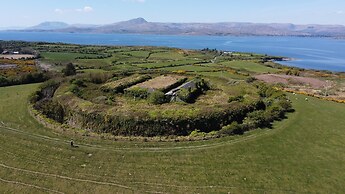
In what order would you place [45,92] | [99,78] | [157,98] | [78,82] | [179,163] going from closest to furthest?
[179,163], [157,98], [45,92], [78,82], [99,78]

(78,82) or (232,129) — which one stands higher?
(78,82)

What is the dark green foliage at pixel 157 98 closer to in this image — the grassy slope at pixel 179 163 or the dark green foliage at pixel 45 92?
the grassy slope at pixel 179 163

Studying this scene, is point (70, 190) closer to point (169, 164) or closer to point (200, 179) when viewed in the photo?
point (169, 164)

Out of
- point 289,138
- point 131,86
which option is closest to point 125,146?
point 289,138

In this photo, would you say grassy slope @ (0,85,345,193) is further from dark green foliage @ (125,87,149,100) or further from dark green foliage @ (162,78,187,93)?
dark green foliage @ (162,78,187,93)

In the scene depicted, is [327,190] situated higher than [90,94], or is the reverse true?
[90,94]

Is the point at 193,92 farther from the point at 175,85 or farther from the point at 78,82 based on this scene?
the point at 78,82

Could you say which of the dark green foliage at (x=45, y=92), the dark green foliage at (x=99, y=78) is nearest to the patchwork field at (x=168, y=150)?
the dark green foliage at (x=45, y=92)

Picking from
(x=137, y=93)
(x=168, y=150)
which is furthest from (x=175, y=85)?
(x=168, y=150)
